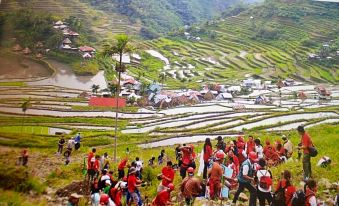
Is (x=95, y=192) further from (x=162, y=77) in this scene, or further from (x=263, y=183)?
(x=162, y=77)

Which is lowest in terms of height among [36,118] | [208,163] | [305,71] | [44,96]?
[208,163]

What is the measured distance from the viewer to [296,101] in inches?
222

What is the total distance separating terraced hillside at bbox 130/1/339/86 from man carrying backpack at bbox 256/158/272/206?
195 centimetres

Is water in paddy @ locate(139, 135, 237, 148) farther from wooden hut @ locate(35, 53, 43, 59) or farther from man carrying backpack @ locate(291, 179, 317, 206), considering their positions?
wooden hut @ locate(35, 53, 43, 59)

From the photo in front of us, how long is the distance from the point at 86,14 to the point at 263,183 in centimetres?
331

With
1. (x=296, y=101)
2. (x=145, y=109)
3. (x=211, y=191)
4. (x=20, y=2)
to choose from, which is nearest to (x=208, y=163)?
(x=211, y=191)

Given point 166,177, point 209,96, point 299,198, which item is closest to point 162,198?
point 166,177

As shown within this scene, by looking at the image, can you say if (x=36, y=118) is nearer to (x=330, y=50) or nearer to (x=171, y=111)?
(x=171, y=111)

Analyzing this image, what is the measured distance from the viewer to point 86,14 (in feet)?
16.9

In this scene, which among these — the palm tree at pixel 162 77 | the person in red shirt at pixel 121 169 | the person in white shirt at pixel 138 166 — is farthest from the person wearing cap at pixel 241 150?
the person in red shirt at pixel 121 169

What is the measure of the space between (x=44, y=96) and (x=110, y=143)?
99cm

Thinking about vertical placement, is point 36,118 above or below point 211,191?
above

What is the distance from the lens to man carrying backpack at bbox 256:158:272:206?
361 cm

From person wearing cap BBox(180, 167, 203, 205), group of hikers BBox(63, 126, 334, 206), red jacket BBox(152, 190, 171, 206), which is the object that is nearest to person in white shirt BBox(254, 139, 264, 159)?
group of hikers BBox(63, 126, 334, 206)
